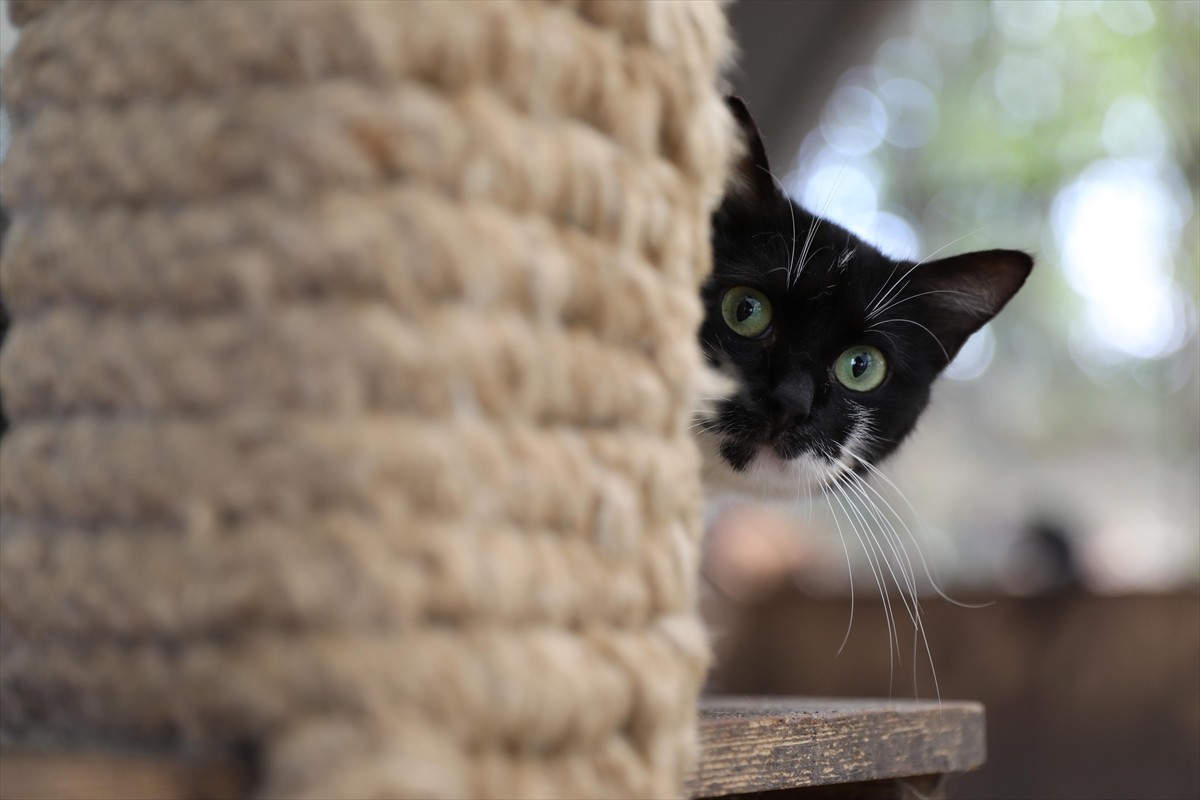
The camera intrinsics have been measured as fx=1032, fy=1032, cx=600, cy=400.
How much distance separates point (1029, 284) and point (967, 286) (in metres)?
2.48

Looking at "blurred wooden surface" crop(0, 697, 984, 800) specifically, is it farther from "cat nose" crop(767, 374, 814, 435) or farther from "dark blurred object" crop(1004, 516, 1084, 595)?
"dark blurred object" crop(1004, 516, 1084, 595)

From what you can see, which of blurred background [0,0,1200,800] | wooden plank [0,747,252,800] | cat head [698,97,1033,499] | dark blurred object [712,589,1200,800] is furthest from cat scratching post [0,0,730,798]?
blurred background [0,0,1200,800]

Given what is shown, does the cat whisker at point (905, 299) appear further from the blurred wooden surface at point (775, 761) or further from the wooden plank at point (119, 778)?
the wooden plank at point (119, 778)

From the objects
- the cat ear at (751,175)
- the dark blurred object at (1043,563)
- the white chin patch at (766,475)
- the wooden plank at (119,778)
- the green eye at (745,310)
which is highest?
the cat ear at (751,175)

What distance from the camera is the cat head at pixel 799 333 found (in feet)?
2.58

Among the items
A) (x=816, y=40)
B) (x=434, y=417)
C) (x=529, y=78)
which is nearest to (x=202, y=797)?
(x=434, y=417)

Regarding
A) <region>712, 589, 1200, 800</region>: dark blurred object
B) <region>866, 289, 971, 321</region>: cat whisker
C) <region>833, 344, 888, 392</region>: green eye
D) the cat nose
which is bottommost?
<region>712, 589, 1200, 800</region>: dark blurred object

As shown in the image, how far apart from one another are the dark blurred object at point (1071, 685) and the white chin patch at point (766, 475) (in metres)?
1.13

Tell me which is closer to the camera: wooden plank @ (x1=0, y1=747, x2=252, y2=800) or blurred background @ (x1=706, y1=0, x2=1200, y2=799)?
wooden plank @ (x1=0, y1=747, x2=252, y2=800)

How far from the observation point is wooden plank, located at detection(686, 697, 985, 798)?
489 millimetres

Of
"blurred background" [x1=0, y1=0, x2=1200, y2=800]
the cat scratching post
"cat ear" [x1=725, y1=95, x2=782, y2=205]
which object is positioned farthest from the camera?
"blurred background" [x1=0, y1=0, x2=1200, y2=800]

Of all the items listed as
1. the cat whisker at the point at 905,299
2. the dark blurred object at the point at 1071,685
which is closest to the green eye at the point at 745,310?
the cat whisker at the point at 905,299

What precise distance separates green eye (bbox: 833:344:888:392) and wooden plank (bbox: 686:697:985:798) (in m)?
0.30

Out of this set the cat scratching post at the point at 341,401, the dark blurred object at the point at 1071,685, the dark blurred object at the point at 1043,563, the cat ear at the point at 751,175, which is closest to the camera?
the cat scratching post at the point at 341,401
